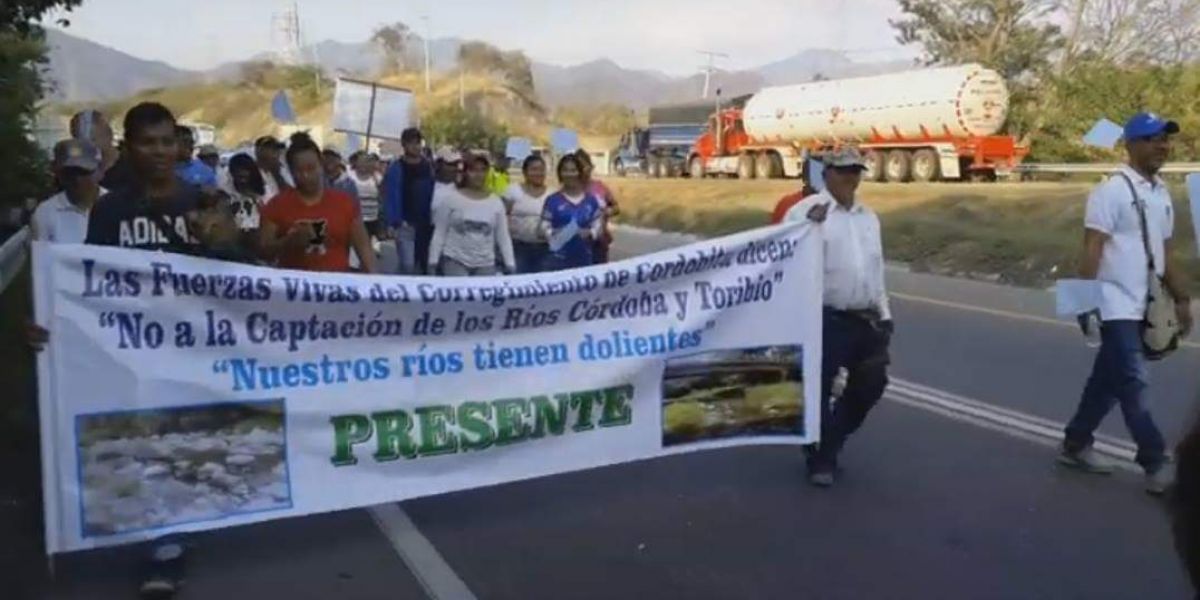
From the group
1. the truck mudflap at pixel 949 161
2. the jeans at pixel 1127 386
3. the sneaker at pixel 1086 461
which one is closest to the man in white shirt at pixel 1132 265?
the jeans at pixel 1127 386

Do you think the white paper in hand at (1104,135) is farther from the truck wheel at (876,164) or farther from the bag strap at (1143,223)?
the truck wheel at (876,164)

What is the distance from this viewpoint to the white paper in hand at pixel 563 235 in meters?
10.3

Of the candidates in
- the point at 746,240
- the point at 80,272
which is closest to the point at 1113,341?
the point at 746,240

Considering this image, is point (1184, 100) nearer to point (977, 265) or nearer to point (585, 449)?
point (977, 265)

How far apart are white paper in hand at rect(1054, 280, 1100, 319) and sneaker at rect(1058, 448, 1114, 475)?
733 millimetres

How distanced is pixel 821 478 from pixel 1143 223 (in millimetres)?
1935

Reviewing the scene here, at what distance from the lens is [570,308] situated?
5945 millimetres

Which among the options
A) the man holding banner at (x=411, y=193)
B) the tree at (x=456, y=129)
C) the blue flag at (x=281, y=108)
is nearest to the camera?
the man holding banner at (x=411, y=193)

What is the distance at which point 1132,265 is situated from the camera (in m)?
6.57

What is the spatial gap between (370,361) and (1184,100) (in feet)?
109

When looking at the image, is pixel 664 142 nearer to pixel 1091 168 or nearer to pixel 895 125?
pixel 895 125

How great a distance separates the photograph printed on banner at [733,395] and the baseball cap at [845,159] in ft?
2.89

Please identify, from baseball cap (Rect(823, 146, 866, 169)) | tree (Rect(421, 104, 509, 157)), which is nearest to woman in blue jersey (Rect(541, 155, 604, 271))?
baseball cap (Rect(823, 146, 866, 169))

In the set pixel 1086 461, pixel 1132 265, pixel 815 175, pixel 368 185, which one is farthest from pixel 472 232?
pixel 368 185
